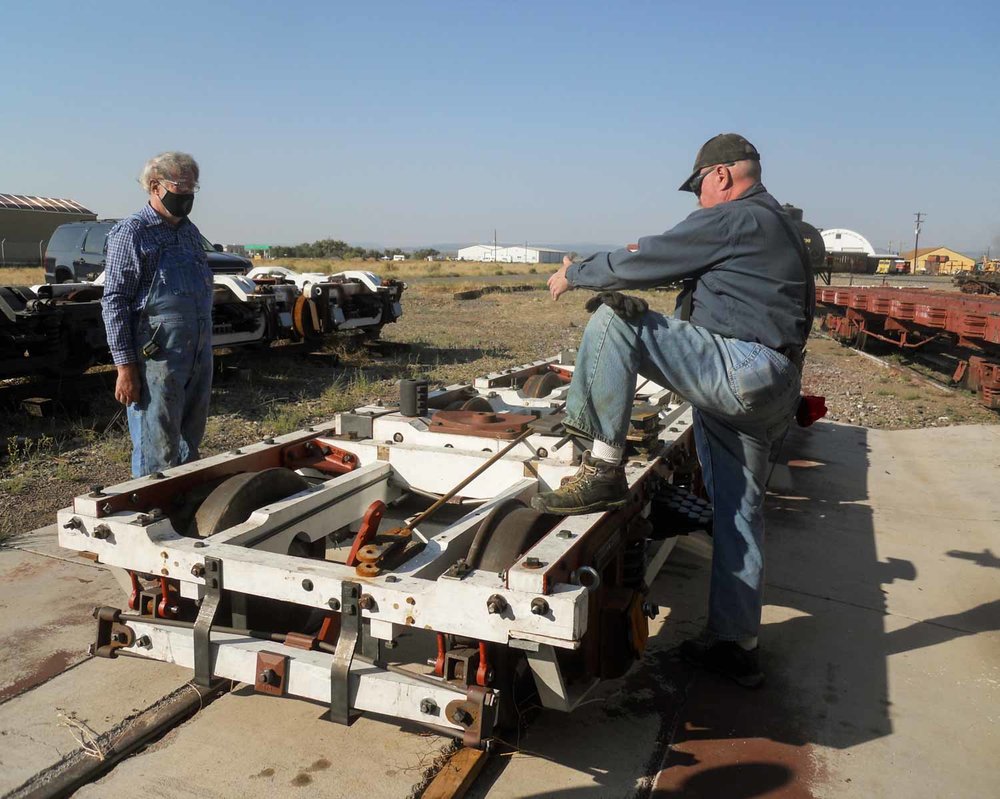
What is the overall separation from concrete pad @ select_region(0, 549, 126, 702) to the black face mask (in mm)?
1772

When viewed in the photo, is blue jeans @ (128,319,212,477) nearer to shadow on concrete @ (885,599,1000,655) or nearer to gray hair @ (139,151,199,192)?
gray hair @ (139,151,199,192)

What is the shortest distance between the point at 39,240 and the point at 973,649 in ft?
137

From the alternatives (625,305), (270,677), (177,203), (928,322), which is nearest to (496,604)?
(270,677)

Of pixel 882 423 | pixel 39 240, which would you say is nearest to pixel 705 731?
pixel 882 423

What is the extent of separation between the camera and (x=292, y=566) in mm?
2551

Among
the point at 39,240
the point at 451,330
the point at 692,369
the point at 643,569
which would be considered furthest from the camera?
the point at 39,240

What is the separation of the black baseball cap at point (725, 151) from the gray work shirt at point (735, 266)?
0.16 metres

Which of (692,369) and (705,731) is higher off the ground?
(692,369)

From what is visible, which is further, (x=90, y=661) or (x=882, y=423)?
(x=882, y=423)

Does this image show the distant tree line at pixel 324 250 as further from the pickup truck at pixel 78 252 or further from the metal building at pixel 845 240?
the pickup truck at pixel 78 252

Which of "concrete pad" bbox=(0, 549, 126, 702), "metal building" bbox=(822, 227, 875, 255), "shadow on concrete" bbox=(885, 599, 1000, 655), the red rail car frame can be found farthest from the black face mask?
"metal building" bbox=(822, 227, 875, 255)

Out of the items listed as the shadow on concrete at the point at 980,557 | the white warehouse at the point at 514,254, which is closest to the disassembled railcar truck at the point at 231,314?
the shadow on concrete at the point at 980,557

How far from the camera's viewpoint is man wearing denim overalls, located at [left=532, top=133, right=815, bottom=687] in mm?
2818

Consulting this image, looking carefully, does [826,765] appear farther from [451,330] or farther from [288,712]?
[451,330]
